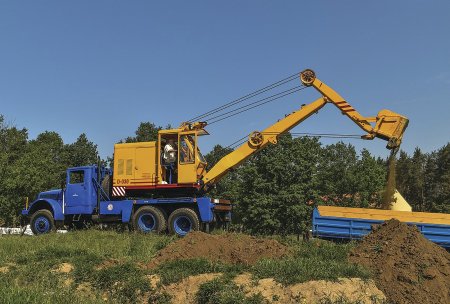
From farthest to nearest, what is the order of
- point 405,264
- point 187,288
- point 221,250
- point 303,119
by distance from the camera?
1. point 303,119
2. point 221,250
3. point 405,264
4. point 187,288

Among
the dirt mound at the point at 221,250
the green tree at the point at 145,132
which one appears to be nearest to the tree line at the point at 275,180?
the green tree at the point at 145,132

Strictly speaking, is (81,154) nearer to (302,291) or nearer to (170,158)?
(170,158)

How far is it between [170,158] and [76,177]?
15.1ft

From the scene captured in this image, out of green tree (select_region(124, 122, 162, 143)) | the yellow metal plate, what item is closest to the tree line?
green tree (select_region(124, 122, 162, 143))

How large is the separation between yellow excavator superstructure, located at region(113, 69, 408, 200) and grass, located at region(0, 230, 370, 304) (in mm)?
5890

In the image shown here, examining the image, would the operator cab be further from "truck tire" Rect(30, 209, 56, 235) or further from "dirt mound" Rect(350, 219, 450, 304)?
"dirt mound" Rect(350, 219, 450, 304)

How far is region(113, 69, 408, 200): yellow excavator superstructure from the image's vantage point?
17.8 meters

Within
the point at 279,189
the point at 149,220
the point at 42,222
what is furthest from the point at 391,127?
the point at 279,189

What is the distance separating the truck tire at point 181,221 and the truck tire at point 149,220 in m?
0.37

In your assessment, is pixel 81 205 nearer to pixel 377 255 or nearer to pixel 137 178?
pixel 137 178

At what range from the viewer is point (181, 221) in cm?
1725

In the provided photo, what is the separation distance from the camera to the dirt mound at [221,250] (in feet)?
36.0

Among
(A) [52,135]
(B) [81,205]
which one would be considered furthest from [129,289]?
(A) [52,135]

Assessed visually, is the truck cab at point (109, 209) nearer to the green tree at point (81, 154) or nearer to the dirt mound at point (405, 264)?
the dirt mound at point (405, 264)
